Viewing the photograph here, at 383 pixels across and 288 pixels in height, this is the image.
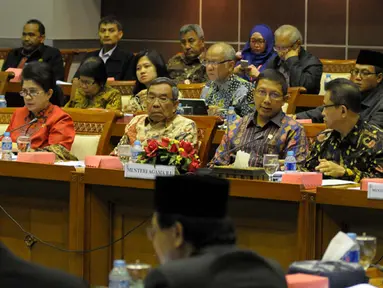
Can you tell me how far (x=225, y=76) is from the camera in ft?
24.1

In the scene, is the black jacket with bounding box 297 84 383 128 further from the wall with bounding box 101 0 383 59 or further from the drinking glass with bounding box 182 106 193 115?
the wall with bounding box 101 0 383 59

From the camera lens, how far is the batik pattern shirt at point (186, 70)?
8.65 m

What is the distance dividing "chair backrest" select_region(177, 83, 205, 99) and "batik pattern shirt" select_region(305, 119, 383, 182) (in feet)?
8.74

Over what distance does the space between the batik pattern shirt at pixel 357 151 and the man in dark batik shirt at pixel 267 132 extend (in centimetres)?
26

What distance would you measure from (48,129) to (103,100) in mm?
1207

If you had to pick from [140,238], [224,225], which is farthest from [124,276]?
[140,238]

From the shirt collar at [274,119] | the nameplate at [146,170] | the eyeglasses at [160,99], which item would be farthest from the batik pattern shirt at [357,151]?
the eyeglasses at [160,99]

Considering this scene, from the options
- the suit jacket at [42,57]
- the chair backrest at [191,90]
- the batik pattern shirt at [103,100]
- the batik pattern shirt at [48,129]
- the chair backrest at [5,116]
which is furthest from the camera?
the suit jacket at [42,57]

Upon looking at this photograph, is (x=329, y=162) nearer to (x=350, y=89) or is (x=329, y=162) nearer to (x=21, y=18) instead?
(x=350, y=89)

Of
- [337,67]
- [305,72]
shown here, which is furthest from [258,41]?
[305,72]

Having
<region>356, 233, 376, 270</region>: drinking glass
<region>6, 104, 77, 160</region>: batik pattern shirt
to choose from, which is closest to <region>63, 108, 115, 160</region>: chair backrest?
<region>6, 104, 77, 160</region>: batik pattern shirt

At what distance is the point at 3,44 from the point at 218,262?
983 centimetres

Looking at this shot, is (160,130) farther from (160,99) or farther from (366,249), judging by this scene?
(366,249)

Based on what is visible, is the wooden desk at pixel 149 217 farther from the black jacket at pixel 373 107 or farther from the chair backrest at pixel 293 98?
the chair backrest at pixel 293 98
